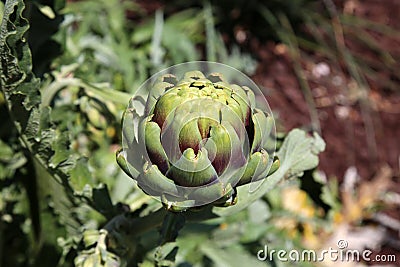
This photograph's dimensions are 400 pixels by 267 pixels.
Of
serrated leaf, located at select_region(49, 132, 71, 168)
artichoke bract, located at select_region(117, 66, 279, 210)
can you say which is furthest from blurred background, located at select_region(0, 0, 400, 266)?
artichoke bract, located at select_region(117, 66, 279, 210)

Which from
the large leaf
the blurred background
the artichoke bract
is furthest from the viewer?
the blurred background

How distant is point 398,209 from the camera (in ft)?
6.22

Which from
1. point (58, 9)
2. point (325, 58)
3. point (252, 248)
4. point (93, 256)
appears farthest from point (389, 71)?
point (93, 256)

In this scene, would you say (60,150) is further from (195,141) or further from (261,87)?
(261,87)

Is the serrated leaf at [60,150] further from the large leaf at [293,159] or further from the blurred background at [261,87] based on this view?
the large leaf at [293,159]

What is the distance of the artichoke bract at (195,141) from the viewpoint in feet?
1.54

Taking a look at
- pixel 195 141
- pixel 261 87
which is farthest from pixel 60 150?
pixel 261 87

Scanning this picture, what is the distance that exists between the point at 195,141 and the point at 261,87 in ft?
4.60

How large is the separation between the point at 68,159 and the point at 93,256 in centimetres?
9

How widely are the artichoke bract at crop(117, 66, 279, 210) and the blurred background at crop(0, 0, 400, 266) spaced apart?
20 centimetres

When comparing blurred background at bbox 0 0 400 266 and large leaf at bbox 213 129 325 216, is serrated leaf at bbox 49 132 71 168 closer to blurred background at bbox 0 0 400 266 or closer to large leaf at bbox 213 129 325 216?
blurred background at bbox 0 0 400 266

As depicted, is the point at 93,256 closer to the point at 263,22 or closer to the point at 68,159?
the point at 68,159

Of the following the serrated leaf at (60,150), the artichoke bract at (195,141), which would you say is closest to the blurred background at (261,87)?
the serrated leaf at (60,150)

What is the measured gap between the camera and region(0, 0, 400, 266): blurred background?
2.60ft
